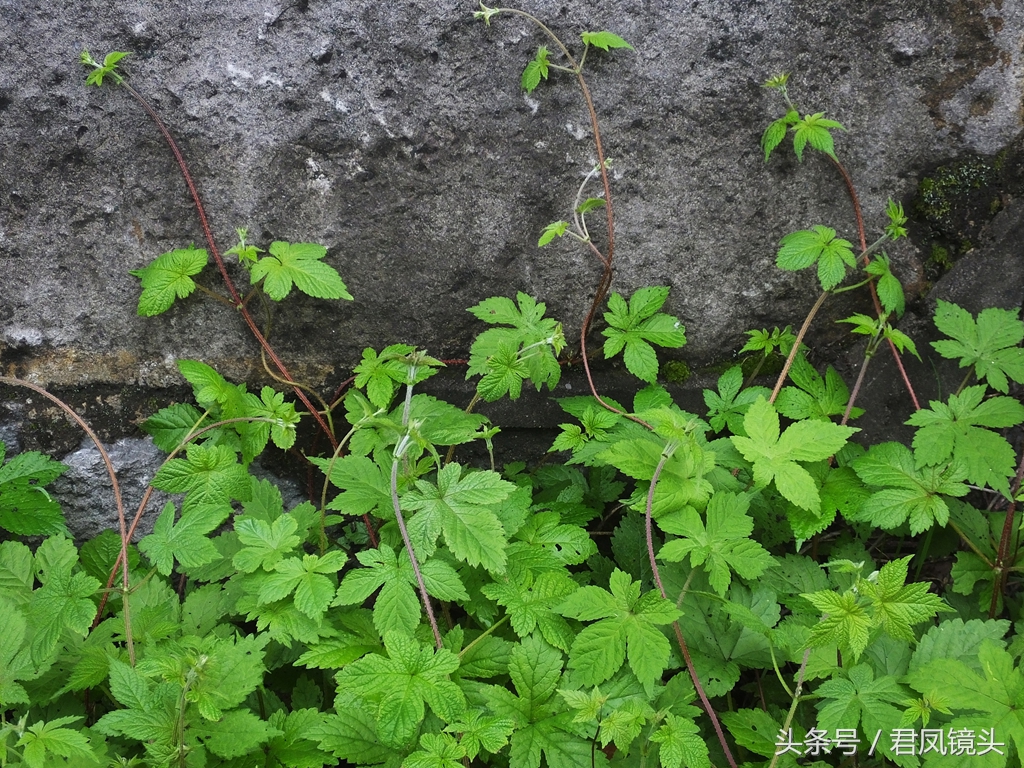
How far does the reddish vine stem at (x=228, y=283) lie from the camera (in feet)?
6.77

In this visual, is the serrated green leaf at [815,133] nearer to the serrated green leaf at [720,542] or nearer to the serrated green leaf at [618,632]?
the serrated green leaf at [720,542]

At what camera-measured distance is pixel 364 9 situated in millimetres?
2021

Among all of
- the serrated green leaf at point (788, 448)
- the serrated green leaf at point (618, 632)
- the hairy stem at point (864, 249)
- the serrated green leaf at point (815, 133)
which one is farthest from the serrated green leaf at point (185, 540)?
the hairy stem at point (864, 249)

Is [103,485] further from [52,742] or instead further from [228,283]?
[52,742]

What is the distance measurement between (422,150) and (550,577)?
47.5 inches

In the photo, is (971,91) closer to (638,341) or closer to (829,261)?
(829,261)

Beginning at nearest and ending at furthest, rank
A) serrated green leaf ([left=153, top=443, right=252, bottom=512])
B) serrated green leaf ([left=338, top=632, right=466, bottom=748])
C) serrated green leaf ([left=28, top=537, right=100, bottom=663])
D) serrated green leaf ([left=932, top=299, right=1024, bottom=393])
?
serrated green leaf ([left=338, top=632, right=466, bottom=748])
serrated green leaf ([left=28, top=537, right=100, bottom=663])
serrated green leaf ([left=153, top=443, right=252, bottom=512])
serrated green leaf ([left=932, top=299, right=1024, bottom=393])

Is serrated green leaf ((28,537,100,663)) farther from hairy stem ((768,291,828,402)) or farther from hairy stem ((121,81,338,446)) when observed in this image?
hairy stem ((768,291,828,402))

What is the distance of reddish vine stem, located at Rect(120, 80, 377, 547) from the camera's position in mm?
2062

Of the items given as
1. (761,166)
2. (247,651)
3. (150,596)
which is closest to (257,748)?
(247,651)

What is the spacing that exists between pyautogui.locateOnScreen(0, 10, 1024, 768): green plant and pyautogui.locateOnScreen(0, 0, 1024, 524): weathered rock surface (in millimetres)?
98

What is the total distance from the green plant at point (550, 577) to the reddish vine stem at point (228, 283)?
0.03 metres

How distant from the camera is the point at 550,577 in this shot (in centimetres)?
192

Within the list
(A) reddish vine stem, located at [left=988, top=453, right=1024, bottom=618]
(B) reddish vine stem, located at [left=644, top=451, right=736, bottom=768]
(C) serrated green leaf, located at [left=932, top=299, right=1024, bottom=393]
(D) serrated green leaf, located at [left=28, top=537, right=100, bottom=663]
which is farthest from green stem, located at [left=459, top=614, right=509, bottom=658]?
(C) serrated green leaf, located at [left=932, top=299, right=1024, bottom=393]
